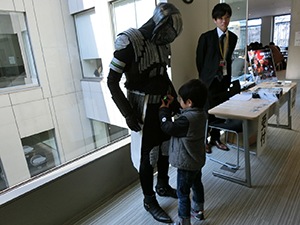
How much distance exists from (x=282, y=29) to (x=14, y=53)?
14000 mm

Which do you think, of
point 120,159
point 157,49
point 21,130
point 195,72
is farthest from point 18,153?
point 195,72

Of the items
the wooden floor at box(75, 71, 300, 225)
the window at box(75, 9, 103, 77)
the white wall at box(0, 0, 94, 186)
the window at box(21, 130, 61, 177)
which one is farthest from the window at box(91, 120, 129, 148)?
the wooden floor at box(75, 71, 300, 225)

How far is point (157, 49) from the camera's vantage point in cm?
146

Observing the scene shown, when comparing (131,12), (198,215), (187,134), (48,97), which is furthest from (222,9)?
(48,97)

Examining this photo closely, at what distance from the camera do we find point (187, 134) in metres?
1.32

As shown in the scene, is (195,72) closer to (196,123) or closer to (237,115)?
(237,115)

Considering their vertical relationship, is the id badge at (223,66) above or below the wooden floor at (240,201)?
above

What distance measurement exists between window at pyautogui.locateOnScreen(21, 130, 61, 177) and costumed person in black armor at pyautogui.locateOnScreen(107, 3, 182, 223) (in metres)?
1.01

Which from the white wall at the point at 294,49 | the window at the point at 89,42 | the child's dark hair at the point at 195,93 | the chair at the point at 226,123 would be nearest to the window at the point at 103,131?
the window at the point at 89,42

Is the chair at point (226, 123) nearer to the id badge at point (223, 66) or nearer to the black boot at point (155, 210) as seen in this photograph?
the id badge at point (223, 66)

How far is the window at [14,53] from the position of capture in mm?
2322

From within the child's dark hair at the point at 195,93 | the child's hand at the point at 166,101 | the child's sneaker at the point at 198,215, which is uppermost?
the child's dark hair at the point at 195,93

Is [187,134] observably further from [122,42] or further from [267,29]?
[267,29]

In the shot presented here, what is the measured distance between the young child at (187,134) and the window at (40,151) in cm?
127
